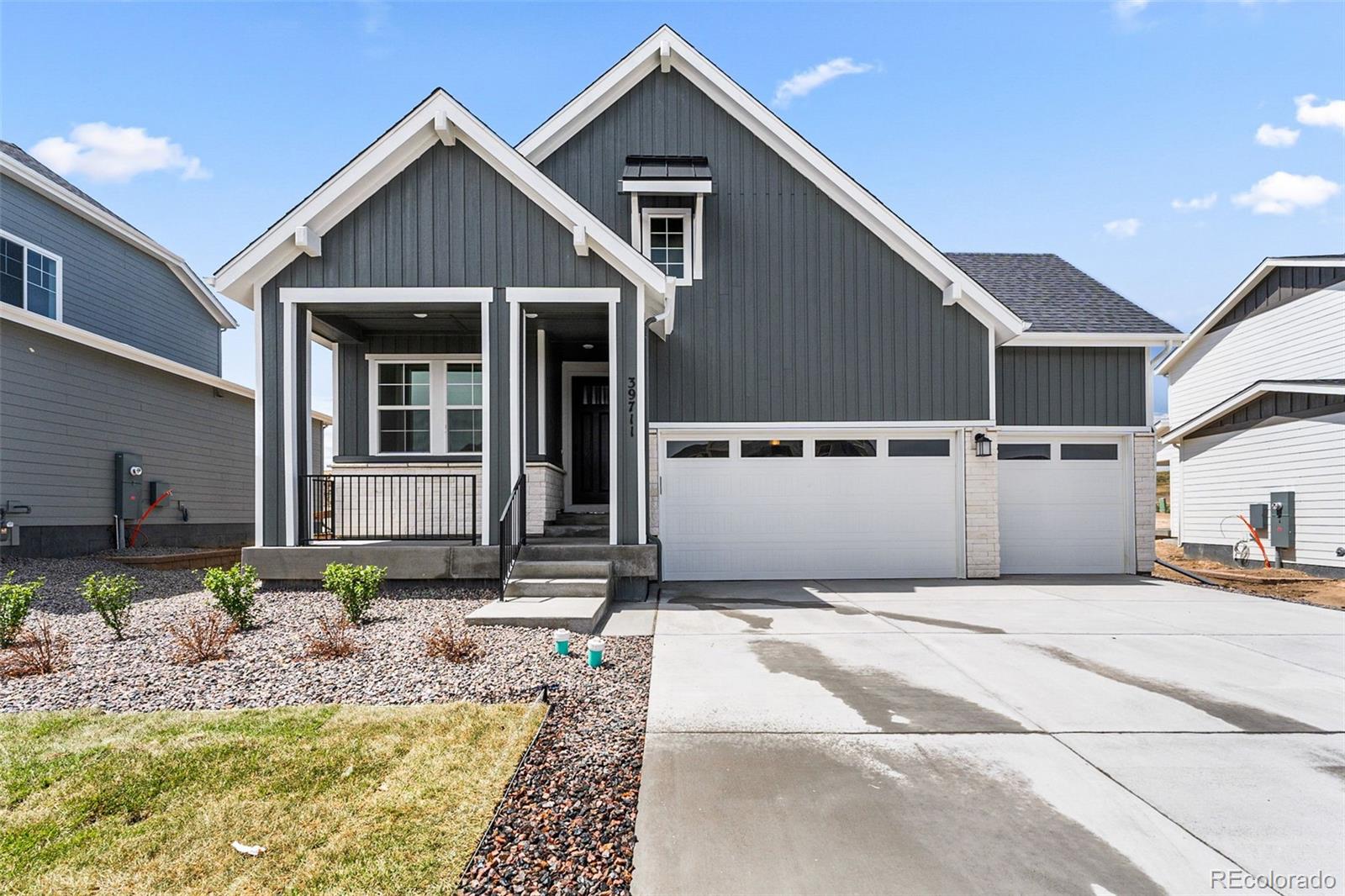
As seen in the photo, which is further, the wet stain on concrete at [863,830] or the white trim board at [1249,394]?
the white trim board at [1249,394]

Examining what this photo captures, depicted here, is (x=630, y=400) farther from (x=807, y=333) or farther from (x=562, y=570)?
(x=807, y=333)

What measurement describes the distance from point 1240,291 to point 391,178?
16748mm

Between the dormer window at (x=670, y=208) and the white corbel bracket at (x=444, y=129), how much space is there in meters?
2.80

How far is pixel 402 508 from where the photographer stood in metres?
9.70

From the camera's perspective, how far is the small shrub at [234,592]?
6.21 m

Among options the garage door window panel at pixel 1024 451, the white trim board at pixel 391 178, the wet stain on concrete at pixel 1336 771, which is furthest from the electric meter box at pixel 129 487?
the wet stain on concrete at pixel 1336 771

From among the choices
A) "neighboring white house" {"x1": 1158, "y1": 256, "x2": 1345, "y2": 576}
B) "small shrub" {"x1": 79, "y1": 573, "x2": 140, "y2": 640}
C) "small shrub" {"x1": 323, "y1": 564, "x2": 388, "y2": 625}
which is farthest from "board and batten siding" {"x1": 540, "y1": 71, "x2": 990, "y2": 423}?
"small shrub" {"x1": 79, "y1": 573, "x2": 140, "y2": 640}

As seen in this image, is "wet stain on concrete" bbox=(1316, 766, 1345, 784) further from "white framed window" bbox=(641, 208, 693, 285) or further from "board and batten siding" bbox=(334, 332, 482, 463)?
"board and batten siding" bbox=(334, 332, 482, 463)

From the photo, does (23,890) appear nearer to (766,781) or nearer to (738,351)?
(766,781)

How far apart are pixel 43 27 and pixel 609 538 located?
9800 millimetres

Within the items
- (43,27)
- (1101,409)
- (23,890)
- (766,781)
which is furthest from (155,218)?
(1101,409)

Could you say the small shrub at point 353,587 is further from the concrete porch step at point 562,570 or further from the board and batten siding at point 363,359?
the board and batten siding at point 363,359

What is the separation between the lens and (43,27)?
9.05 metres

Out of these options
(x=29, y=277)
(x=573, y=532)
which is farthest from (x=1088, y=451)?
(x=29, y=277)
